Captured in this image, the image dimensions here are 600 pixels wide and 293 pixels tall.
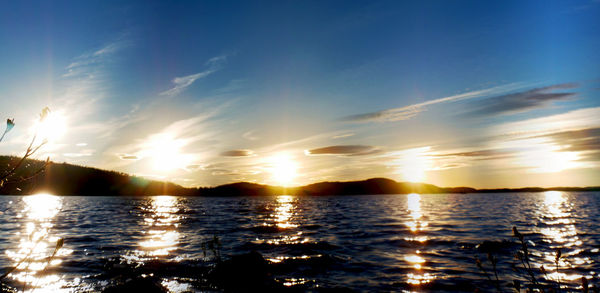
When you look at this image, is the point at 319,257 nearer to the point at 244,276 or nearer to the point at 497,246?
the point at 244,276

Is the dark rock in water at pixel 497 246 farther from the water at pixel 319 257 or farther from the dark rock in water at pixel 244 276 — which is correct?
the dark rock in water at pixel 244 276

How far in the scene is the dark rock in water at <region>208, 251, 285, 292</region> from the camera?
12680 millimetres

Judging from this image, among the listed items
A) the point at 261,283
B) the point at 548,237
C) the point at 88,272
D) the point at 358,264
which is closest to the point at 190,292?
the point at 261,283

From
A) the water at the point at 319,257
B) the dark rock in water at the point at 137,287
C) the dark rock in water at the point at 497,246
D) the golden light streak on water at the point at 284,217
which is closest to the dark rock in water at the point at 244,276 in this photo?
the water at the point at 319,257

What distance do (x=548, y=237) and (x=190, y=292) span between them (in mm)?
23271

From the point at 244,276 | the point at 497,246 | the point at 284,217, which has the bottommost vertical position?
the point at 244,276

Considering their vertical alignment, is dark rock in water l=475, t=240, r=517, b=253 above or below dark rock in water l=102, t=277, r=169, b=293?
below

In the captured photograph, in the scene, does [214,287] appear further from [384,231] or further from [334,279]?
[384,231]

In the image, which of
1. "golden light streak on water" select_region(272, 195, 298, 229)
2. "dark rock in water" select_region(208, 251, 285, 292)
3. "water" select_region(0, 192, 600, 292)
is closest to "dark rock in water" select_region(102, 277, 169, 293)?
"water" select_region(0, 192, 600, 292)

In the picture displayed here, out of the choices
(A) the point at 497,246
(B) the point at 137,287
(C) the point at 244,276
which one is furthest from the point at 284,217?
(B) the point at 137,287

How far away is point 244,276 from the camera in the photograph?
13.8 meters

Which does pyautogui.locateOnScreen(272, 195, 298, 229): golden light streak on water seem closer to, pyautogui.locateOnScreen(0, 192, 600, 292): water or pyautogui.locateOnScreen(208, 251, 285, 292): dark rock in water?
pyautogui.locateOnScreen(0, 192, 600, 292): water

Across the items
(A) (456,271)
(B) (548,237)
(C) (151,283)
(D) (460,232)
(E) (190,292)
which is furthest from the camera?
(D) (460,232)

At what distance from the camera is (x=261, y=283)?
13219 millimetres
